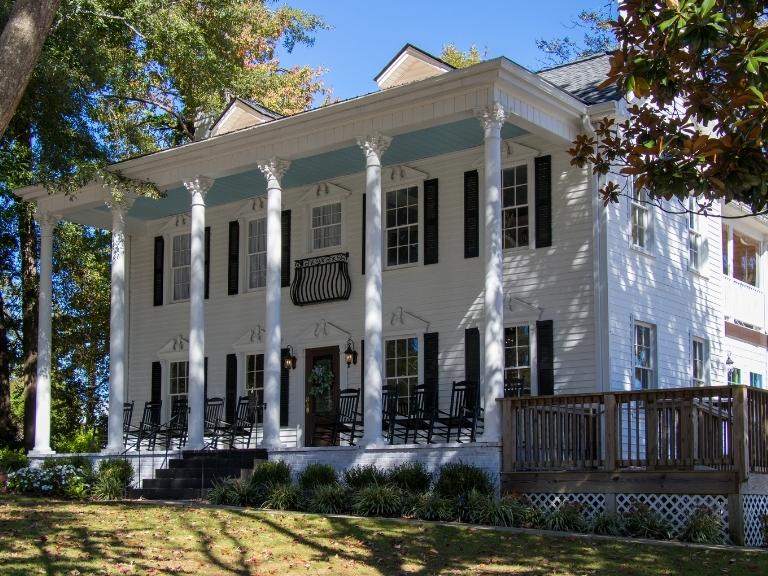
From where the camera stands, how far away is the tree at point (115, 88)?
1884 cm

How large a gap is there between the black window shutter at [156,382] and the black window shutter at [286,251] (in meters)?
4.06

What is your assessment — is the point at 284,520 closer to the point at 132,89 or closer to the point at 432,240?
the point at 432,240

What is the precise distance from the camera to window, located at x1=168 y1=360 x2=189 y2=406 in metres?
22.6

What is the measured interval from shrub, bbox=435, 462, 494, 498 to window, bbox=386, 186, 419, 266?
18.4ft

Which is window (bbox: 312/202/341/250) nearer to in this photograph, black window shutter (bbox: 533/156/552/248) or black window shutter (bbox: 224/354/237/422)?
black window shutter (bbox: 224/354/237/422)

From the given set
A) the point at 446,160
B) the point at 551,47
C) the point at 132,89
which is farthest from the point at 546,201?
the point at 551,47

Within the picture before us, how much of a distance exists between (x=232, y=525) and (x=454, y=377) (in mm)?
6400

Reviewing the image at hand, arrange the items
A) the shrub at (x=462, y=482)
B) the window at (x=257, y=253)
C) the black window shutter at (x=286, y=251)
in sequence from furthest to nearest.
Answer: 1. the window at (x=257, y=253)
2. the black window shutter at (x=286, y=251)
3. the shrub at (x=462, y=482)

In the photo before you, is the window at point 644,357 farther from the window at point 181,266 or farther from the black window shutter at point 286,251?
the window at point 181,266

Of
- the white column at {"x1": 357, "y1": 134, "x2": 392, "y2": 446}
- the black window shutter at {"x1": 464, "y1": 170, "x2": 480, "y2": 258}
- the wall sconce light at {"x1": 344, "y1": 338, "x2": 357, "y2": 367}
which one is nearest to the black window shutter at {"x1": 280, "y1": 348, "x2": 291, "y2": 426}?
the wall sconce light at {"x1": 344, "y1": 338, "x2": 357, "y2": 367}

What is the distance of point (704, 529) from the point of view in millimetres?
12414

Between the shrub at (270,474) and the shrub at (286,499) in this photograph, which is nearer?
the shrub at (286,499)

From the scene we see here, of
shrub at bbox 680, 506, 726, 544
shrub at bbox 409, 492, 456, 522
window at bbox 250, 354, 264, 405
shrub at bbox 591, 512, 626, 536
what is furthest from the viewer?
window at bbox 250, 354, 264, 405

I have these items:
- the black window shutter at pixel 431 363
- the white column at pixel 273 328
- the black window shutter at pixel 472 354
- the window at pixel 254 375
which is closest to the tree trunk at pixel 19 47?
the white column at pixel 273 328
